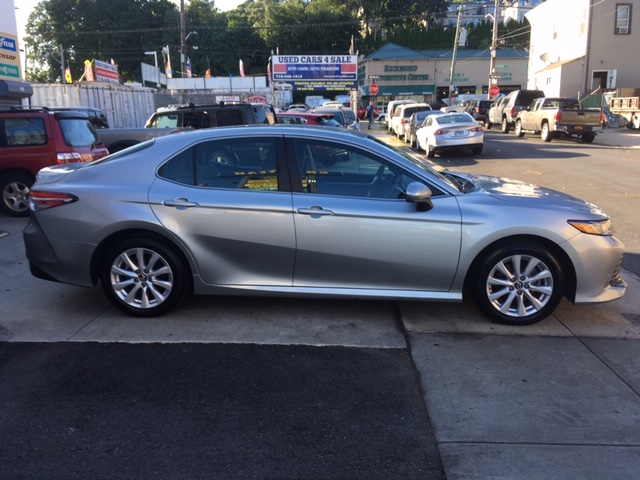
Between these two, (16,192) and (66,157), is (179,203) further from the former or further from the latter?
(16,192)

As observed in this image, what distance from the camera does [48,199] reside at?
5047 mm

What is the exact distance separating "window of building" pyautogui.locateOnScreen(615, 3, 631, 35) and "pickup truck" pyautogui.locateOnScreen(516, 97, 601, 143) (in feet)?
46.0

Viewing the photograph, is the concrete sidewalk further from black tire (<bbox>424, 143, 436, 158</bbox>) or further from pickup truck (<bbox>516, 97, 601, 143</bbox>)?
pickup truck (<bbox>516, 97, 601, 143</bbox>)

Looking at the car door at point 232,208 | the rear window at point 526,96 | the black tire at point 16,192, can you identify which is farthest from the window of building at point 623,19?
the car door at point 232,208

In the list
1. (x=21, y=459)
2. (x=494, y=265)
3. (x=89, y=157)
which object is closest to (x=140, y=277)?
(x=21, y=459)

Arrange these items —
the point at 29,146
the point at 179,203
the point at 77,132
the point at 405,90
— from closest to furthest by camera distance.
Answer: the point at 179,203, the point at 29,146, the point at 77,132, the point at 405,90

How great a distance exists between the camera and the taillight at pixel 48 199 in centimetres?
499

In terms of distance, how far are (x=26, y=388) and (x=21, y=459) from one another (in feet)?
2.90

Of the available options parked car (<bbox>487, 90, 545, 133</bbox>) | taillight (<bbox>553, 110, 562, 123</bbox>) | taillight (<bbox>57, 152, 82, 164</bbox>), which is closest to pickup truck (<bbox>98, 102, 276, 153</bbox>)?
taillight (<bbox>57, 152, 82, 164</bbox>)

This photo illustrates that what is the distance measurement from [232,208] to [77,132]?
6.56 meters

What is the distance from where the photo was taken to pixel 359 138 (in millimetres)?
5062

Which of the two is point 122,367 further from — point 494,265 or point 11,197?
point 11,197

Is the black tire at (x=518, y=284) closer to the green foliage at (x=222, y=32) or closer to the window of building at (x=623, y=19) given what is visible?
the window of building at (x=623, y=19)

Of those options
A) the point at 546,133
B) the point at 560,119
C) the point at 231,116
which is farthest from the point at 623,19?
the point at 231,116
